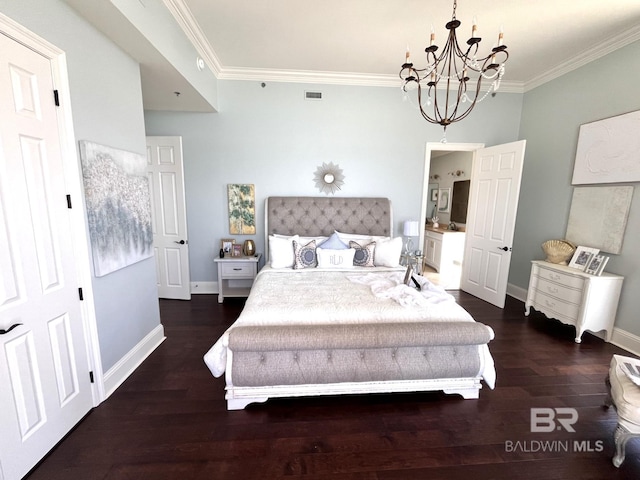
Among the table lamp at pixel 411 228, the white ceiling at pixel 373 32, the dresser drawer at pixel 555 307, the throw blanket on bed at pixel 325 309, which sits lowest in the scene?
the dresser drawer at pixel 555 307

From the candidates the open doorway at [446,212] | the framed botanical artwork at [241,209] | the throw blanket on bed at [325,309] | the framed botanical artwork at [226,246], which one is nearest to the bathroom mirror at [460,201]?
the open doorway at [446,212]

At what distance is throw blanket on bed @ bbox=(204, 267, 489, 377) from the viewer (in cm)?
209

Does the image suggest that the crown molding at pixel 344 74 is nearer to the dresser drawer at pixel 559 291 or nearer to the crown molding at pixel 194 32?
the crown molding at pixel 194 32

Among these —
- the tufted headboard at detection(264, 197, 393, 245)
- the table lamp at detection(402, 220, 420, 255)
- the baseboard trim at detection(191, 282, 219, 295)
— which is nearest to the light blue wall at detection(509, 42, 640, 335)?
the table lamp at detection(402, 220, 420, 255)

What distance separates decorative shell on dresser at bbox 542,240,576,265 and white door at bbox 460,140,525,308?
1.41ft

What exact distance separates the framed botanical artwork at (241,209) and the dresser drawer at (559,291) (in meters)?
4.01

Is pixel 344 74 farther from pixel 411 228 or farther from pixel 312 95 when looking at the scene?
pixel 411 228

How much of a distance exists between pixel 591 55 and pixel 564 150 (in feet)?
3.51

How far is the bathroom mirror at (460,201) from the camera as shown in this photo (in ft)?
19.2

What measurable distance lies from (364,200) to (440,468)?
10.6ft

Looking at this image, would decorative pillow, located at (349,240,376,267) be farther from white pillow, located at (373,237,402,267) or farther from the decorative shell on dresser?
the decorative shell on dresser

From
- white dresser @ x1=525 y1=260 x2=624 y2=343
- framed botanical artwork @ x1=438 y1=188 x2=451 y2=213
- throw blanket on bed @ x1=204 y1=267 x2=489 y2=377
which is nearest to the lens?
throw blanket on bed @ x1=204 y1=267 x2=489 y2=377

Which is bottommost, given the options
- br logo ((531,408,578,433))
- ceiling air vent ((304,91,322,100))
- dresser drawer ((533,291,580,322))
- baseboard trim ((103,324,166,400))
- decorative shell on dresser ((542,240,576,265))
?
br logo ((531,408,578,433))

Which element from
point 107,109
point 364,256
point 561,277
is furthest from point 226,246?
point 561,277
